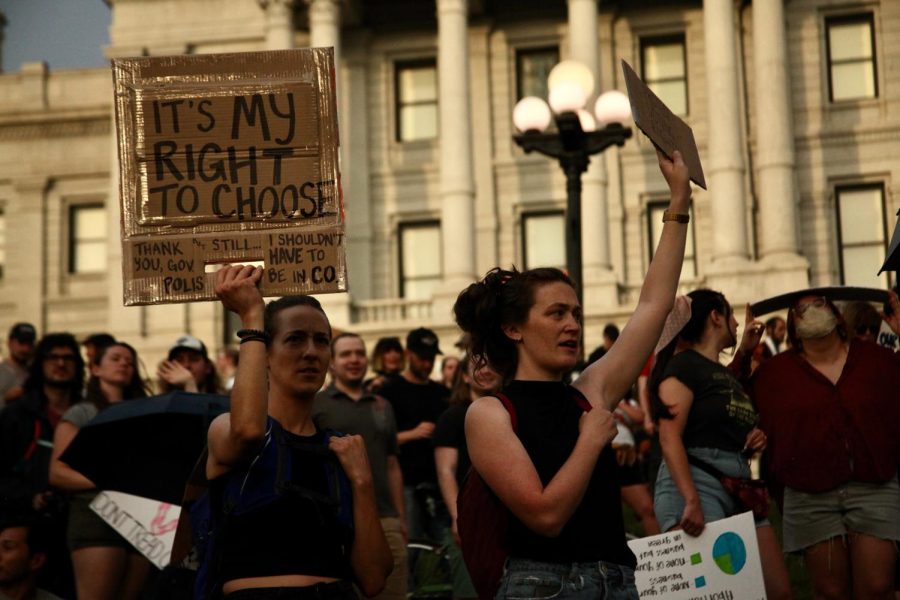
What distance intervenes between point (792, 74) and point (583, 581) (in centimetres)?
2871

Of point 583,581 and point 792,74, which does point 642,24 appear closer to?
point 792,74

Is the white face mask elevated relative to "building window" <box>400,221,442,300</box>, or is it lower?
lower

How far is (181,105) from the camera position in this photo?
5.19 metres

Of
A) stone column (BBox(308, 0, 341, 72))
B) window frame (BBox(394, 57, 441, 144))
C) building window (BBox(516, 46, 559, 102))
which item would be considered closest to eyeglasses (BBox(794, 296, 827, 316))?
stone column (BBox(308, 0, 341, 72))

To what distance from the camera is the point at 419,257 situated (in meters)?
33.0

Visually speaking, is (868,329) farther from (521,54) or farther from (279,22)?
(521,54)

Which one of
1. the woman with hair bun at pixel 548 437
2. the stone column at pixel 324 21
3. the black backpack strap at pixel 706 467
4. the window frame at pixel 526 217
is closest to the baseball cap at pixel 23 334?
the black backpack strap at pixel 706 467

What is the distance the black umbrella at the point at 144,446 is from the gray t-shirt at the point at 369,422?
127 cm

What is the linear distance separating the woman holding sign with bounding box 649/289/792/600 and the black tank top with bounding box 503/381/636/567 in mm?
2754

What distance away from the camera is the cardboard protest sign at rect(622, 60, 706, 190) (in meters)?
4.63

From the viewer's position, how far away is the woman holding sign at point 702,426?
22.7 feet

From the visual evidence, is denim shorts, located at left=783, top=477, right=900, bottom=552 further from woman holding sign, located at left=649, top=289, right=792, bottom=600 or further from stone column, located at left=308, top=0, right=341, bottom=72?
stone column, located at left=308, top=0, right=341, bottom=72

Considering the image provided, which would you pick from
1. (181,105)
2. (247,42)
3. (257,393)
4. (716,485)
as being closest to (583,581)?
(257,393)

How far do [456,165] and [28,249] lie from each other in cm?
1212
